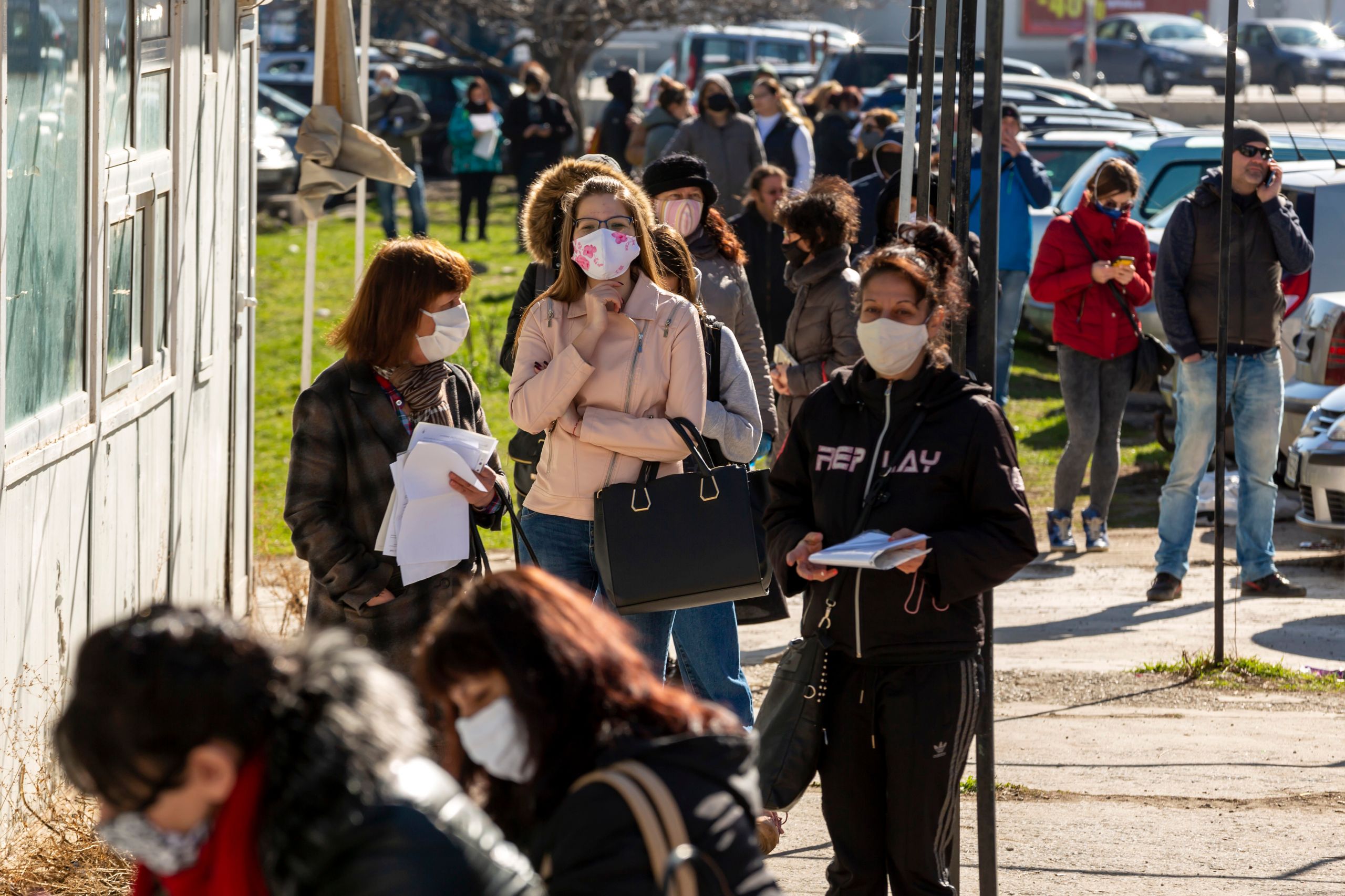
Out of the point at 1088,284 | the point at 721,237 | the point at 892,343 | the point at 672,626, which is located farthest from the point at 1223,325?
the point at 892,343

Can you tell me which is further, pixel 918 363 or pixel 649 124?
pixel 649 124

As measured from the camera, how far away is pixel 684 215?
6.37m

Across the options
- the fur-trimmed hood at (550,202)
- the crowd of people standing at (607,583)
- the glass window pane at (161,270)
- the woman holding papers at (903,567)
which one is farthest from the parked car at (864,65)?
the woman holding papers at (903,567)

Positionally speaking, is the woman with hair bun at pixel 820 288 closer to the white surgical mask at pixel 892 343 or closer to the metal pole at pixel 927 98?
the metal pole at pixel 927 98

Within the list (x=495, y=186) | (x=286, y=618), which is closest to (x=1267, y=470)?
(x=286, y=618)

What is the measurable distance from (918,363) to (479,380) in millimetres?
9544

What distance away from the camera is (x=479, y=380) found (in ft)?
43.3

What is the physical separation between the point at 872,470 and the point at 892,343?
28 cm

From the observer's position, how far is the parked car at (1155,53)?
35.5m

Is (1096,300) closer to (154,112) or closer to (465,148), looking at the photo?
(154,112)

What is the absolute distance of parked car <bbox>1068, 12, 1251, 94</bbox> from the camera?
35531 mm

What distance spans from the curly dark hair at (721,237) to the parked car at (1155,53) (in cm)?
2983

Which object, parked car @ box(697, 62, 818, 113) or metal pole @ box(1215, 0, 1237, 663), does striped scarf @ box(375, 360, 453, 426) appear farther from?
parked car @ box(697, 62, 818, 113)

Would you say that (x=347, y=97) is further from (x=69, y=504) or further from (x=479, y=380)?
(x=479, y=380)
